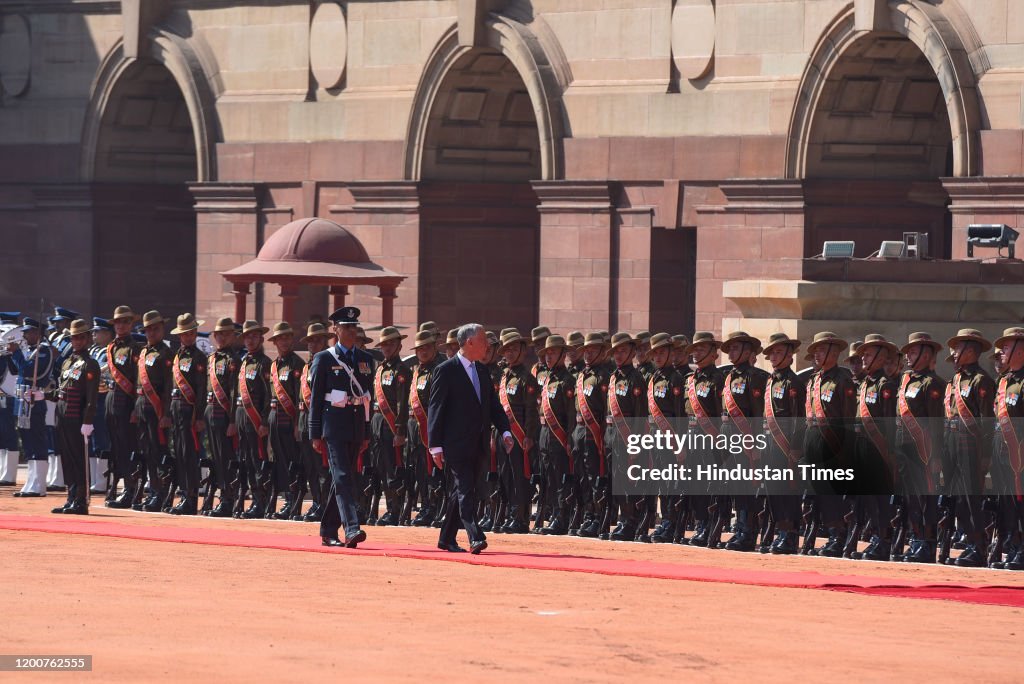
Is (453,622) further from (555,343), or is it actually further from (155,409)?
(155,409)

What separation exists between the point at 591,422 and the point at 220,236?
14691 mm

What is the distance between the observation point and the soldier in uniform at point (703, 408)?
61.8 feet

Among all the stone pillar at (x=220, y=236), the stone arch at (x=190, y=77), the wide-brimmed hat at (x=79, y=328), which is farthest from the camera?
the stone arch at (x=190, y=77)

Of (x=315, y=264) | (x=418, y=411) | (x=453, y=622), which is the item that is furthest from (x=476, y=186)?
(x=453, y=622)

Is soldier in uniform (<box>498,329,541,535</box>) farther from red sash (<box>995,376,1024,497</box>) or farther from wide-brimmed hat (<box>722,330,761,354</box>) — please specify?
red sash (<box>995,376,1024,497</box>)

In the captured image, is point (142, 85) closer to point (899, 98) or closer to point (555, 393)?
point (899, 98)

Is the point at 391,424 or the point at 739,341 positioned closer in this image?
the point at 739,341

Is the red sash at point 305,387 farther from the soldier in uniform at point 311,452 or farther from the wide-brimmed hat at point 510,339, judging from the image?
the wide-brimmed hat at point 510,339

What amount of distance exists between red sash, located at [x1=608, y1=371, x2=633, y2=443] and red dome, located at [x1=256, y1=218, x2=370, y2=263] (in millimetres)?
8346

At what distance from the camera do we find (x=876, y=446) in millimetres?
17969

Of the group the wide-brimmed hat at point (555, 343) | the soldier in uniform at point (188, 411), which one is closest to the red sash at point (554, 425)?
the wide-brimmed hat at point (555, 343)

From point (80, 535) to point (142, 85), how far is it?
17135mm

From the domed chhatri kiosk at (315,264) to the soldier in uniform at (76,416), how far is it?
20.1 ft

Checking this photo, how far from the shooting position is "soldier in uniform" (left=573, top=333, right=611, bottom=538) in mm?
19656
